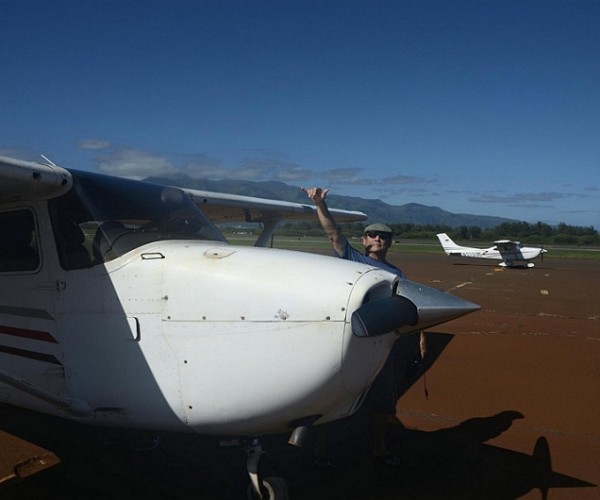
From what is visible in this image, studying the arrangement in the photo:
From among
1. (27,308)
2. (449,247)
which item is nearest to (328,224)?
(27,308)

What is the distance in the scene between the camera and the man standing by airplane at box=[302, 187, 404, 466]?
159 inches

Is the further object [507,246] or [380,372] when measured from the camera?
[507,246]

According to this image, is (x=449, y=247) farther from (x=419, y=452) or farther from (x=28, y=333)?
(x=28, y=333)

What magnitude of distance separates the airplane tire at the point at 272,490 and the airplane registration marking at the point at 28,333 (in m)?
1.58

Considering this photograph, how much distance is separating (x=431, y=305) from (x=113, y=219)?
84.0 inches

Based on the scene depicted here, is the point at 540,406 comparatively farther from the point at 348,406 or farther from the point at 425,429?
the point at 348,406

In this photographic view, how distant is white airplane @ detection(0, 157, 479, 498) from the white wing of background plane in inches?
105

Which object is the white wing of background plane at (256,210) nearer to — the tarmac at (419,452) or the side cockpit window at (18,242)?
the side cockpit window at (18,242)

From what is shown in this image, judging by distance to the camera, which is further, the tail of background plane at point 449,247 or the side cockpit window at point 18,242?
the tail of background plane at point 449,247

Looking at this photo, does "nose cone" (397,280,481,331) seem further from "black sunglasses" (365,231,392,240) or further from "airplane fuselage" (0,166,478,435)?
"black sunglasses" (365,231,392,240)

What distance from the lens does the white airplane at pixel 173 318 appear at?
264 centimetres

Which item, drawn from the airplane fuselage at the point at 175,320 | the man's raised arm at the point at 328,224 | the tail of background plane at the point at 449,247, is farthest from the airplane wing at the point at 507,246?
the airplane fuselage at the point at 175,320

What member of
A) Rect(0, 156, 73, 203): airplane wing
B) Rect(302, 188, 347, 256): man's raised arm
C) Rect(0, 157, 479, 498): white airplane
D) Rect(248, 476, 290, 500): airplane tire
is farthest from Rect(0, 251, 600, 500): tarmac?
Rect(0, 156, 73, 203): airplane wing

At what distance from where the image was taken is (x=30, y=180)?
308cm
